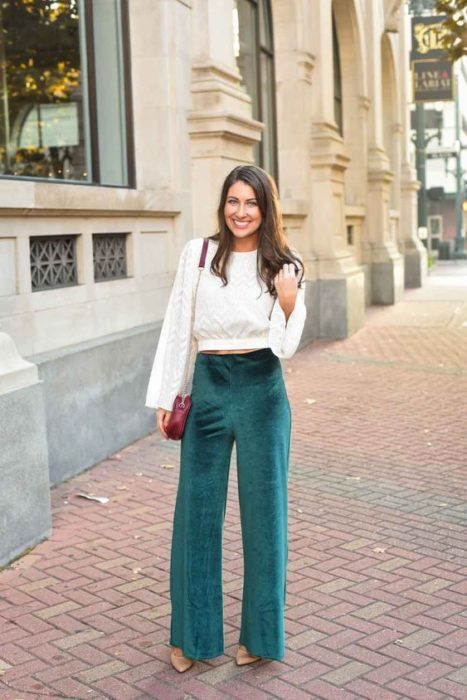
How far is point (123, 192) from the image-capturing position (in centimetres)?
823

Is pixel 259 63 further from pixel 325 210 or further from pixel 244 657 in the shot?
pixel 244 657

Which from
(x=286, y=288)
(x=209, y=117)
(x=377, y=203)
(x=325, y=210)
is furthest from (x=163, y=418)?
(x=377, y=203)

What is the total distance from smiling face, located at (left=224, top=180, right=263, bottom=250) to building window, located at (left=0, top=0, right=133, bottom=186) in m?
4.89

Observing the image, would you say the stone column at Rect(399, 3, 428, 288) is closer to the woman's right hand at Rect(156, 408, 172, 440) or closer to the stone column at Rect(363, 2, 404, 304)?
the stone column at Rect(363, 2, 404, 304)

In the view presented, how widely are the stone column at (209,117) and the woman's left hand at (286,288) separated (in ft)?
19.3

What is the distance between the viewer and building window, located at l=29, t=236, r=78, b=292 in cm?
707

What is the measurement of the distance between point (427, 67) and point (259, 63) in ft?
43.1

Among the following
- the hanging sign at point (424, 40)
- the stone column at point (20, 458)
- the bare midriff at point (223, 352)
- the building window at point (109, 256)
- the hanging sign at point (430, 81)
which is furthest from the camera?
the hanging sign at point (430, 81)

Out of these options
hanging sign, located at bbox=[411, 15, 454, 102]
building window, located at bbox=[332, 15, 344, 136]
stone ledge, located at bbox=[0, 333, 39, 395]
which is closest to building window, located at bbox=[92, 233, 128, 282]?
stone ledge, located at bbox=[0, 333, 39, 395]

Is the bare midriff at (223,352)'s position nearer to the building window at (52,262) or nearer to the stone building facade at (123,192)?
the stone building facade at (123,192)

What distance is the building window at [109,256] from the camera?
8.10 m

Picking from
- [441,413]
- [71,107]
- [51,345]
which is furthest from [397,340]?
[51,345]

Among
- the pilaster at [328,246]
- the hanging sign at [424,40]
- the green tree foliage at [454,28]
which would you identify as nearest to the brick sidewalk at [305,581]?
the green tree foliage at [454,28]

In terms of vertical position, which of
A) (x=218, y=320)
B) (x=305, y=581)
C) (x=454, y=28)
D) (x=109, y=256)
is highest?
(x=454, y=28)
